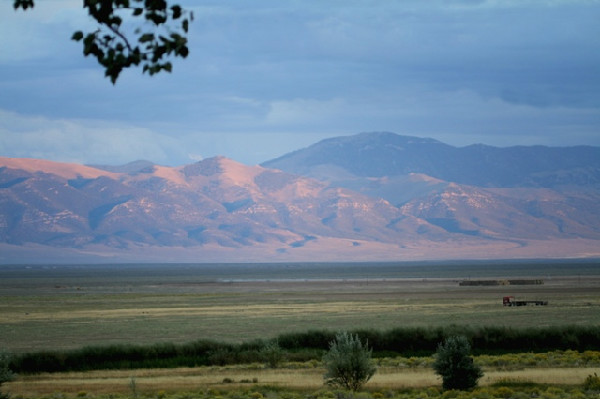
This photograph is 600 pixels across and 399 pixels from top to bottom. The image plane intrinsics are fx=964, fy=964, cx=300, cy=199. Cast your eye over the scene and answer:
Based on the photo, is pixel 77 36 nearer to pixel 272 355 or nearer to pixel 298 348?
pixel 272 355

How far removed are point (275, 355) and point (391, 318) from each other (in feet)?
79.5

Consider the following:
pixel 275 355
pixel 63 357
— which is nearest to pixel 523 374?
pixel 275 355

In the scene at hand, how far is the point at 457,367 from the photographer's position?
80.5ft

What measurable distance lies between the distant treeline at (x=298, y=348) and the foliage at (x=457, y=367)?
11.2 m

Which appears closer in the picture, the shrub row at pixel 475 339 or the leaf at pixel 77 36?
the leaf at pixel 77 36

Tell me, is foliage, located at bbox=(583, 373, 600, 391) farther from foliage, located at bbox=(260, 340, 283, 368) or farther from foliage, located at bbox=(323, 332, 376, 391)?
foliage, located at bbox=(260, 340, 283, 368)

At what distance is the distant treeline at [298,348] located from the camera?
3541 centimetres

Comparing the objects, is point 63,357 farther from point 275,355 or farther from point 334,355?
point 334,355

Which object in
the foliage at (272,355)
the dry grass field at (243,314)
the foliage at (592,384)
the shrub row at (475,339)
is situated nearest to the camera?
the foliage at (592,384)

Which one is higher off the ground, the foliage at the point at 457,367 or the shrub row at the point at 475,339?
the foliage at the point at 457,367

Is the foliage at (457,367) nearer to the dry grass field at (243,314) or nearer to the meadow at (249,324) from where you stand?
the meadow at (249,324)

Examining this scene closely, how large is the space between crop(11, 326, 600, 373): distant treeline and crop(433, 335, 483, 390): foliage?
11239 millimetres

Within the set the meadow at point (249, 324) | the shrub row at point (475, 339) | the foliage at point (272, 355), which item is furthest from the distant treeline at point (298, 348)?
the meadow at point (249, 324)

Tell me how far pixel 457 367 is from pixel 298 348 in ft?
50.0
